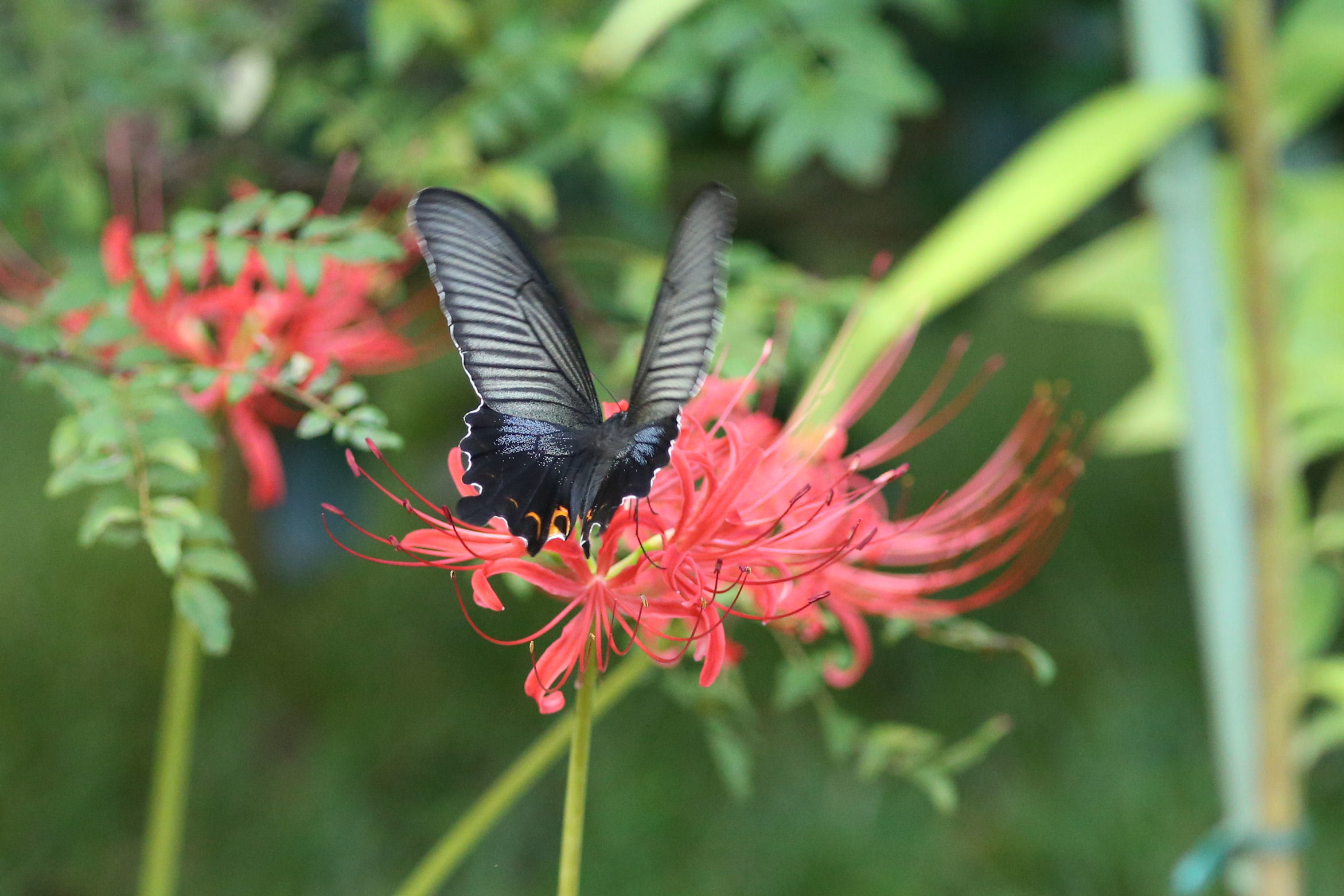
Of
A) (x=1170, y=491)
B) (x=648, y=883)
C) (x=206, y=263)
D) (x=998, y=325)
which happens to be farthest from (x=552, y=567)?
(x=998, y=325)

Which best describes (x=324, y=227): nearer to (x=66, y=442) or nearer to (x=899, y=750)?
(x=66, y=442)

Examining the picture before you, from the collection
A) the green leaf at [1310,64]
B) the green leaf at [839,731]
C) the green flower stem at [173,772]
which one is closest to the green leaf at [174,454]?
the green flower stem at [173,772]

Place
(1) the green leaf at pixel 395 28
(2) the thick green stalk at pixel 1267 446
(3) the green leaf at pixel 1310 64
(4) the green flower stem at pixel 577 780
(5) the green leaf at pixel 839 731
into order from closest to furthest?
(4) the green flower stem at pixel 577 780, (5) the green leaf at pixel 839 731, (2) the thick green stalk at pixel 1267 446, (3) the green leaf at pixel 1310 64, (1) the green leaf at pixel 395 28

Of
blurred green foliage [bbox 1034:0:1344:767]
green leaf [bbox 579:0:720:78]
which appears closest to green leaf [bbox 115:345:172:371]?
green leaf [bbox 579:0:720:78]

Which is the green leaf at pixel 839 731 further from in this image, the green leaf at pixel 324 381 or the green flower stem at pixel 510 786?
the green leaf at pixel 324 381

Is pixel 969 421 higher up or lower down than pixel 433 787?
higher up

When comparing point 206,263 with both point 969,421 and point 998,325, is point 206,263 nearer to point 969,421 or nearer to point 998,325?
point 969,421
